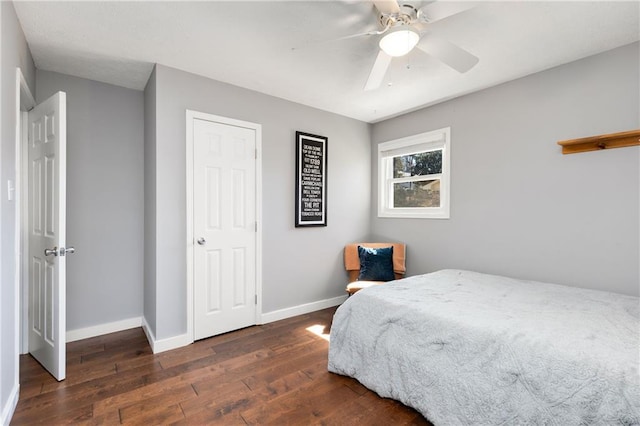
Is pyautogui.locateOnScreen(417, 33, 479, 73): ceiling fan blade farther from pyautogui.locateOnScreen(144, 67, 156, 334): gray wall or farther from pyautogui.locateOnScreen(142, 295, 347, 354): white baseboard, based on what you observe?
pyautogui.locateOnScreen(142, 295, 347, 354): white baseboard

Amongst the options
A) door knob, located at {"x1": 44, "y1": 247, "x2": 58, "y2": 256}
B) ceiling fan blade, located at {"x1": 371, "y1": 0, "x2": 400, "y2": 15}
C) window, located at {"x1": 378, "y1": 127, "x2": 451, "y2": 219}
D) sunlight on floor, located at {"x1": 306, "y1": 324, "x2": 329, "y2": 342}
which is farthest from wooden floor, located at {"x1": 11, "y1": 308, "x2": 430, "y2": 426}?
ceiling fan blade, located at {"x1": 371, "y1": 0, "x2": 400, "y2": 15}

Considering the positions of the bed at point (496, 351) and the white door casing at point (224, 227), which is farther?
the white door casing at point (224, 227)

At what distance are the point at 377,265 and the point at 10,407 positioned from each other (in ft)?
9.98

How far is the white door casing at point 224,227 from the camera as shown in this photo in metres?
2.79

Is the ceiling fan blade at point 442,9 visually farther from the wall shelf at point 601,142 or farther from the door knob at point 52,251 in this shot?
the door knob at point 52,251

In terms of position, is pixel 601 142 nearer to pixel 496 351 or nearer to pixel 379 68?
pixel 379 68

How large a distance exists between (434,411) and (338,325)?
2.72 ft

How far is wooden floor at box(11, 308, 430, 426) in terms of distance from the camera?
177 centimetres

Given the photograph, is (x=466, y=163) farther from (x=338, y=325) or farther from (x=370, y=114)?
(x=338, y=325)

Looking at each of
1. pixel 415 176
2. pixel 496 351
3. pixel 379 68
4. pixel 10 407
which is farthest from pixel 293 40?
pixel 10 407

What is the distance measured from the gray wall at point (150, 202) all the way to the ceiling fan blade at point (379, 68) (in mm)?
1876

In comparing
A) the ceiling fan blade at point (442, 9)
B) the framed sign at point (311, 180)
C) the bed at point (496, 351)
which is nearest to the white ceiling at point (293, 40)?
the ceiling fan blade at point (442, 9)

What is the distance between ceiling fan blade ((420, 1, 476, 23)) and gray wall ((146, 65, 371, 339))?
1.95 meters

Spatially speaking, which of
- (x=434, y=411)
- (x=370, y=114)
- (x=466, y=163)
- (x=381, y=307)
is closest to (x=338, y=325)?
(x=381, y=307)
